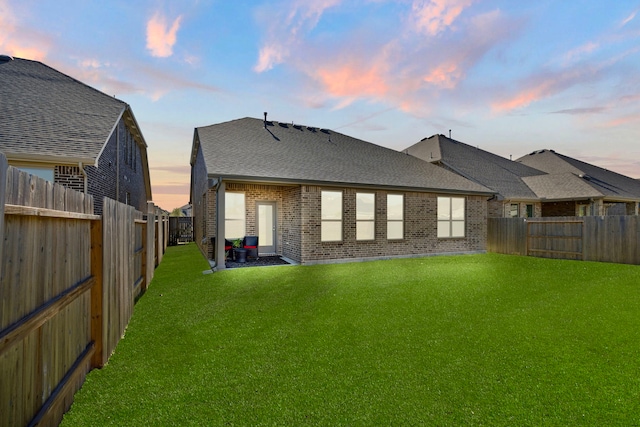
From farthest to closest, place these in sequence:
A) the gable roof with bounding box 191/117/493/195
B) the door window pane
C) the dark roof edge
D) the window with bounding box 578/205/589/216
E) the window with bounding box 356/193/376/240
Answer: the window with bounding box 578/205/589/216
the door window pane
the window with bounding box 356/193/376/240
the gable roof with bounding box 191/117/493/195
the dark roof edge

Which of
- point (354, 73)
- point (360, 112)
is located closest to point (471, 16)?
point (354, 73)

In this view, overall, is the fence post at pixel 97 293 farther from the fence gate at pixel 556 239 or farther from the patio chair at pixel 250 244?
the fence gate at pixel 556 239

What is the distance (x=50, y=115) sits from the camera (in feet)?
34.8

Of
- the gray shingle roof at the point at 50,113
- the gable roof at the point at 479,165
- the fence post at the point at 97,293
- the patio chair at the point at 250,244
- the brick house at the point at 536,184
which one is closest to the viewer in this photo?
the fence post at the point at 97,293

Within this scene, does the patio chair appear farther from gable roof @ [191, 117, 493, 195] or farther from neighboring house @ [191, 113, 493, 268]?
gable roof @ [191, 117, 493, 195]

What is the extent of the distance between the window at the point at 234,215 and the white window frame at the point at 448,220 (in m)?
9.09

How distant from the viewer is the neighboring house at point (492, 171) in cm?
1838

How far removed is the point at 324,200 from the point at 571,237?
1069cm

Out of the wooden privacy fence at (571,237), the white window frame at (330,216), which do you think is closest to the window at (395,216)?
the white window frame at (330,216)

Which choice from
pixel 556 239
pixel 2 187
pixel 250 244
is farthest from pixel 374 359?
pixel 556 239

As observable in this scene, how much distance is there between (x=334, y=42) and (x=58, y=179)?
999 cm

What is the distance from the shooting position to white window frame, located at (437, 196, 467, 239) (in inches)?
569

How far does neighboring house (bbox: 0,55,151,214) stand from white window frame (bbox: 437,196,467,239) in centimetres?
1363

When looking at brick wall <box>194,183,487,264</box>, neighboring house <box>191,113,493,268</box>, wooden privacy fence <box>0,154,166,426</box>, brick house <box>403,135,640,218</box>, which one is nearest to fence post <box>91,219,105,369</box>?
wooden privacy fence <box>0,154,166,426</box>
